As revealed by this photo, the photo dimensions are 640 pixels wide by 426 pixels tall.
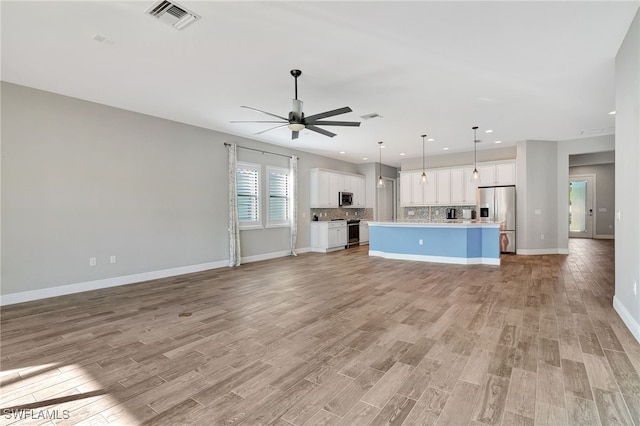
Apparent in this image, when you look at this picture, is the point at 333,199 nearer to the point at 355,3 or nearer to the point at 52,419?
the point at 355,3

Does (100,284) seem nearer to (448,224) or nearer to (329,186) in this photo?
(329,186)

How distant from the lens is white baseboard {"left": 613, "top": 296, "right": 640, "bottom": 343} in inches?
109

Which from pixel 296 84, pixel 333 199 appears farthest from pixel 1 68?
pixel 333 199

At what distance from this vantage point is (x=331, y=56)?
3383 millimetres

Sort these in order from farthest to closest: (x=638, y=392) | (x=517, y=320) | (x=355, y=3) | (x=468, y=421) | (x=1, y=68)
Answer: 1. (x=1, y=68)
2. (x=517, y=320)
3. (x=355, y=3)
4. (x=638, y=392)
5. (x=468, y=421)

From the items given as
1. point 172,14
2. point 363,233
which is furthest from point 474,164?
point 172,14

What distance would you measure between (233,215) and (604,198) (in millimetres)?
13265

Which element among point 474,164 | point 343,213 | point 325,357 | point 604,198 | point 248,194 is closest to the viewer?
point 325,357

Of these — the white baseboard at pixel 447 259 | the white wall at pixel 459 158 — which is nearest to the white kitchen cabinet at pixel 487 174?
the white wall at pixel 459 158

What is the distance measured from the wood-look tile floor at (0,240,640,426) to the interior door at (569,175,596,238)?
9330mm

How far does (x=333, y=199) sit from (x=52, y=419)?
7.95 m

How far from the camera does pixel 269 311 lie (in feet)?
12.1

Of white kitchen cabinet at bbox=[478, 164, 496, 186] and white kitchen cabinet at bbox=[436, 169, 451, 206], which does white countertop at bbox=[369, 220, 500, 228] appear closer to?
white kitchen cabinet at bbox=[478, 164, 496, 186]

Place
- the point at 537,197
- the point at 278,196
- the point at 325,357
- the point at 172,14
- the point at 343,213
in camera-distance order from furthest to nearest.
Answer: the point at 343,213
the point at 278,196
the point at 537,197
the point at 172,14
the point at 325,357
